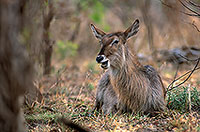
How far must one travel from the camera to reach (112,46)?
4969 millimetres

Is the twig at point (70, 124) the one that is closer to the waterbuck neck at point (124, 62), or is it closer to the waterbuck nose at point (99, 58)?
the waterbuck nose at point (99, 58)

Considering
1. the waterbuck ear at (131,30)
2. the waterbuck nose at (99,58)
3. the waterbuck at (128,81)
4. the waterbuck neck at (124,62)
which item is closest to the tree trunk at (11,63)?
the waterbuck nose at (99,58)

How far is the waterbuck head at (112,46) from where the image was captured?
4.78 metres

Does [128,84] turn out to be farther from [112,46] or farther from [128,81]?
[112,46]

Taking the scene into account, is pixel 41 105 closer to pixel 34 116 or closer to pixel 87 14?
pixel 34 116

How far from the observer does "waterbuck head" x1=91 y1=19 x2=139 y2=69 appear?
4.78 metres

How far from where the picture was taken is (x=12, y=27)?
2455 millimetres

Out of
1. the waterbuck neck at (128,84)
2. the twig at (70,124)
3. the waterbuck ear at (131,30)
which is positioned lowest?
the twig at (70,124)

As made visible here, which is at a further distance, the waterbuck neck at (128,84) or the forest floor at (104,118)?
the waterbuck neck at (128,84)

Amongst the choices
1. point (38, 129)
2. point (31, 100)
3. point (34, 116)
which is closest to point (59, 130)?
point (38, 129)

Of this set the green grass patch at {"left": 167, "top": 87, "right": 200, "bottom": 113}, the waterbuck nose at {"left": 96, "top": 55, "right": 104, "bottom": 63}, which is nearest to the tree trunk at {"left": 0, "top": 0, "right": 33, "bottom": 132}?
the waterbuck nose at {"left": 96, "top": 55, "right": 104, "bottom": 63}

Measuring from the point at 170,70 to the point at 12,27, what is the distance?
819cm

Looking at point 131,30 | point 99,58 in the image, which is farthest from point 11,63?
point 131,30

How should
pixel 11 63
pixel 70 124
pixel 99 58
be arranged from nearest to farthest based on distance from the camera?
pixel 11 63 → pixel 70 124 → pixel 99 58
